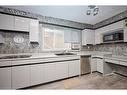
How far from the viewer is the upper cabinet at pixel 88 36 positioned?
343cm

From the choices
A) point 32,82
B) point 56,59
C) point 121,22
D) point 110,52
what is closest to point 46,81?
point 32,82

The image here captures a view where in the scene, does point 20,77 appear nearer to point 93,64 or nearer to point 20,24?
point 20,24

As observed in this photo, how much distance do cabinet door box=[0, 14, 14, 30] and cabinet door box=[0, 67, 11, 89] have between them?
999 millimetres

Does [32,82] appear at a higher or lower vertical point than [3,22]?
lower

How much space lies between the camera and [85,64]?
9.98 feet

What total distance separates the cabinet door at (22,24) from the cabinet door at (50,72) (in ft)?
3.79

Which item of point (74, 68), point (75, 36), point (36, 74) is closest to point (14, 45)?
point (36, 74)

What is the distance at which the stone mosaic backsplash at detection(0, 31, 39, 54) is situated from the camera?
224cm

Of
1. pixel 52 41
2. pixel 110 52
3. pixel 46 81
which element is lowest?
pixel 46 81

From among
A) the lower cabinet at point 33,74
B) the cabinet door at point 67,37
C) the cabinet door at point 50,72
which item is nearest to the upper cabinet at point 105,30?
the cabinet door at point 67,37

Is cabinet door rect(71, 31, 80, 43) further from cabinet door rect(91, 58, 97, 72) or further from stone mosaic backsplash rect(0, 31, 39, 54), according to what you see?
stone mosaic backsplash rect(0, 31, 39, 54)

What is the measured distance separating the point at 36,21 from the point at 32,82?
1.64m
